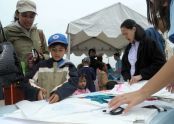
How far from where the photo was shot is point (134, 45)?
3102 millimetres

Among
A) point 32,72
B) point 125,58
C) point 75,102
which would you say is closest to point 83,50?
point 125,58

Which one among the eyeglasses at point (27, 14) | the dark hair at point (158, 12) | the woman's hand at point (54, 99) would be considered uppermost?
the eyeglasses at point (27, 14)

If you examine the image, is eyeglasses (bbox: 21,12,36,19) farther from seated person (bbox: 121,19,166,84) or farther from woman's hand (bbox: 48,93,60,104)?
woman's hand (bbox: 48,93,60,104)

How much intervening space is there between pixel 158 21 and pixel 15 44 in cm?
168

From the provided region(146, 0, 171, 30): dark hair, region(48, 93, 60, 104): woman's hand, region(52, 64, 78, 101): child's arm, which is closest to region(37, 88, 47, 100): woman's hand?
region(52, 64, 78, 101): child's arm

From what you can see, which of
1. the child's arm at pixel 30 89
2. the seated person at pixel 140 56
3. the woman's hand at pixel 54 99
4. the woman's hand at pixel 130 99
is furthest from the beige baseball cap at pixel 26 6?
the woman's hand at pixel 130 99

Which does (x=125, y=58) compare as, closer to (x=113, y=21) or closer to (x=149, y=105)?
(x=149, y=105)

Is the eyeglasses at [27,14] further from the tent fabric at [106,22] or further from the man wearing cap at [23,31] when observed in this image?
the tent fabric at [106,22]

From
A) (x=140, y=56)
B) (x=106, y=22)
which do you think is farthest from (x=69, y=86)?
(x=106, y=22)

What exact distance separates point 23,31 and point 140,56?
1.01m

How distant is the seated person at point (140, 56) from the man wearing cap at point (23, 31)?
77cm

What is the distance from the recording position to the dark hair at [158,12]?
1.21 m

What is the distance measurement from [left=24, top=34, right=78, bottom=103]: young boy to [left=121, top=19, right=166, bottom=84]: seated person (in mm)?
822

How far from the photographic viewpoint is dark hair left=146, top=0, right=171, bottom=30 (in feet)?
3.99
